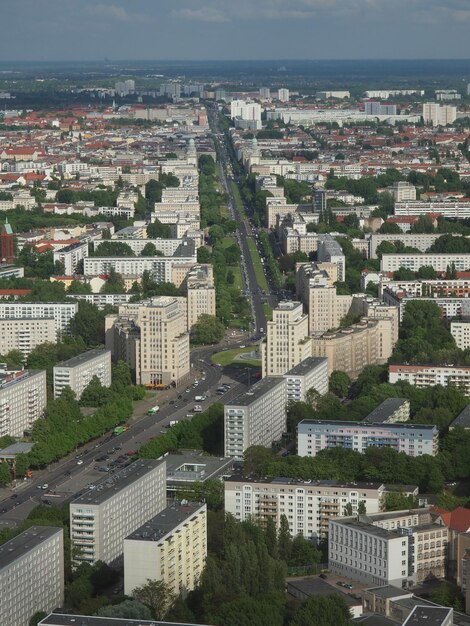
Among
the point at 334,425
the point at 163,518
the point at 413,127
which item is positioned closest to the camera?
the point at 163,518

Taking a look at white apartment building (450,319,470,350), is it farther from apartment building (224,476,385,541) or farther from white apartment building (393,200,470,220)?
white apartment building (393,200,470,220)

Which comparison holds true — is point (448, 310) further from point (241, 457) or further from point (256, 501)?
point (256, 501)

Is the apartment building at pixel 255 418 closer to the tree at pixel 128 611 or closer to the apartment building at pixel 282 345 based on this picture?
the apartment building at pixel 282 345

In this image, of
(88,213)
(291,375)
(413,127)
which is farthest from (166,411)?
(413,127)

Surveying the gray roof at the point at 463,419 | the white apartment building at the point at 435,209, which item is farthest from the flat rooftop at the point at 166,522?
the white apartment building at the point at 435,209

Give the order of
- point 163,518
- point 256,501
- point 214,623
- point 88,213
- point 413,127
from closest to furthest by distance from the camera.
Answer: point 214,623
point 163,518
point 256,501
point 88,213
point 413,127

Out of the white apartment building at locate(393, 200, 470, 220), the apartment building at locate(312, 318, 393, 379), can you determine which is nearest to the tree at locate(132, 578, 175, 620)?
the apartment building at locate(312, 318, 393, 379)

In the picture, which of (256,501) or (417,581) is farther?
(256,501)
